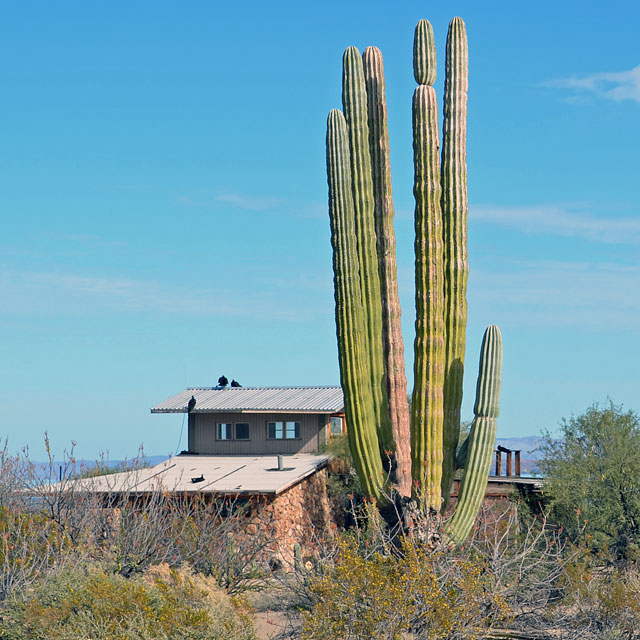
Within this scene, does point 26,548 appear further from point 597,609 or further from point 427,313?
point 597,609

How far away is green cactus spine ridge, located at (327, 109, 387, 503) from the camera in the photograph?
16281 millimetres

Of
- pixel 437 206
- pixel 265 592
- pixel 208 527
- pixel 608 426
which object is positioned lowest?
pixel 265 592

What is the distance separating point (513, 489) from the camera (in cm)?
2523

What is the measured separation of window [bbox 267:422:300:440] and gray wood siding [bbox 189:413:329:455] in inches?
4.7

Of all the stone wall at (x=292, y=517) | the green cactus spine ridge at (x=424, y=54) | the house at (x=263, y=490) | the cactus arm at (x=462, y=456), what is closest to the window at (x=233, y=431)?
the house at (x=263, y=490)

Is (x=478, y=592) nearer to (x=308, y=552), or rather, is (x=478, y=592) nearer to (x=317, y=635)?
(x=317, y=635)

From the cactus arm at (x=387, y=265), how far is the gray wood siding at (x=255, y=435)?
45.4ft

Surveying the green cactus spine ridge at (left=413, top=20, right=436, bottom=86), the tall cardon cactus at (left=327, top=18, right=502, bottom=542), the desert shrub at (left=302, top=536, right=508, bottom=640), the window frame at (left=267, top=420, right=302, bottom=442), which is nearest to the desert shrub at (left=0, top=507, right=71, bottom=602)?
the desert shrub at (left=302, top=536, right=508, bottom=640)

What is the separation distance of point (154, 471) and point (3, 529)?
39.4 ft

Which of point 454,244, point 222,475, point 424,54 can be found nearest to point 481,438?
point 454,244

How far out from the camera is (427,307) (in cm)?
1575

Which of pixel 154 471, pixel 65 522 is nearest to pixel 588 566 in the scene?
pixel 65 522

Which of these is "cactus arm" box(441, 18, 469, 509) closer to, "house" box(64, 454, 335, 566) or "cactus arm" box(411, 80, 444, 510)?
"cactus arm" box(411, 80, 444, 510)

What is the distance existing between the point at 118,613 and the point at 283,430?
19.3 meters
